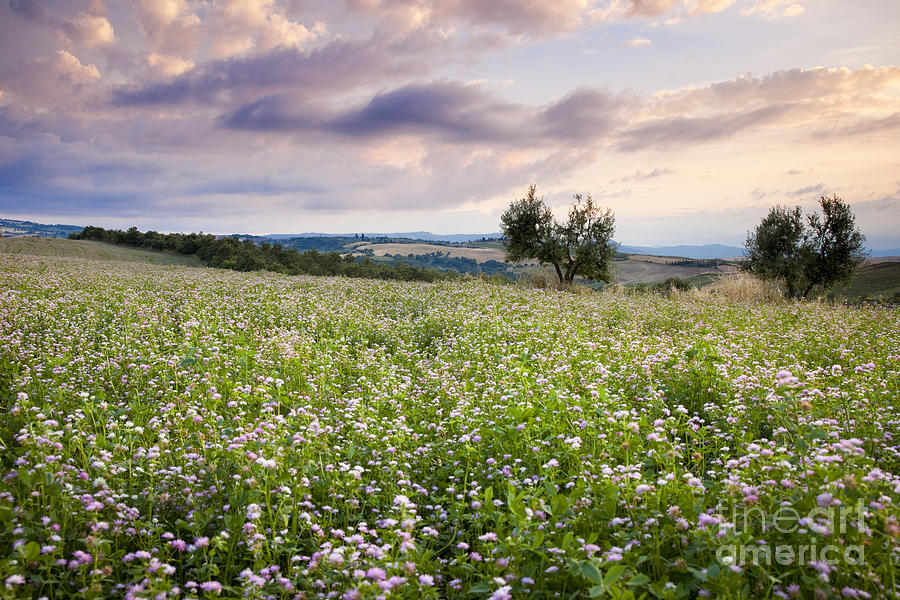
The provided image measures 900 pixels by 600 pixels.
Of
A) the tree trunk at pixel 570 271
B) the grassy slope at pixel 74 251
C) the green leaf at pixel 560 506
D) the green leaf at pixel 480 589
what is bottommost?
the green leaf at pixel 480 589

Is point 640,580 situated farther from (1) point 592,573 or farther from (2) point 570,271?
(2) point 570,271

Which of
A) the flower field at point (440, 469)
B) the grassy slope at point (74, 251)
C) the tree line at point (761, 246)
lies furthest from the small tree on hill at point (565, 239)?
the grassy slope at point (74, 251)

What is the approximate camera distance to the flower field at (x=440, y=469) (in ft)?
9.66

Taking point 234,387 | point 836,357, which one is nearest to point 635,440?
point 234,387

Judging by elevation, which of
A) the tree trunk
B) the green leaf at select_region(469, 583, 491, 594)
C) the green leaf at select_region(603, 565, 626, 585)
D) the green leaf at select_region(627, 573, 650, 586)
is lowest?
the green leaf at select_region(469, 583, 491, 594)

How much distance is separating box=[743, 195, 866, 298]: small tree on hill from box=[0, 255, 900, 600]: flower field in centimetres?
2756

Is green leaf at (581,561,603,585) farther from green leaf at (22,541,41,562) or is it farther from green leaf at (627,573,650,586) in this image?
green leaf at (22,541,41,562)

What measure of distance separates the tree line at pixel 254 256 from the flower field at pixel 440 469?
93.4ft

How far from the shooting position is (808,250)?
3269cm

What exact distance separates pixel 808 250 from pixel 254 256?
170 feet

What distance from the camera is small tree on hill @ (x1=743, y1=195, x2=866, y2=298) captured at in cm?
3200

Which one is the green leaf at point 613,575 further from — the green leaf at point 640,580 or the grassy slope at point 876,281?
the grassy slope at point 876,281

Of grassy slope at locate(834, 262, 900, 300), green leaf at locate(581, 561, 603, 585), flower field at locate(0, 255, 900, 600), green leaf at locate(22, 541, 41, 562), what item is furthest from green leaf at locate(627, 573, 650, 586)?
grassy slope at locate(834, 262, 900, 300)

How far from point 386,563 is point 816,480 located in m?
3.28
